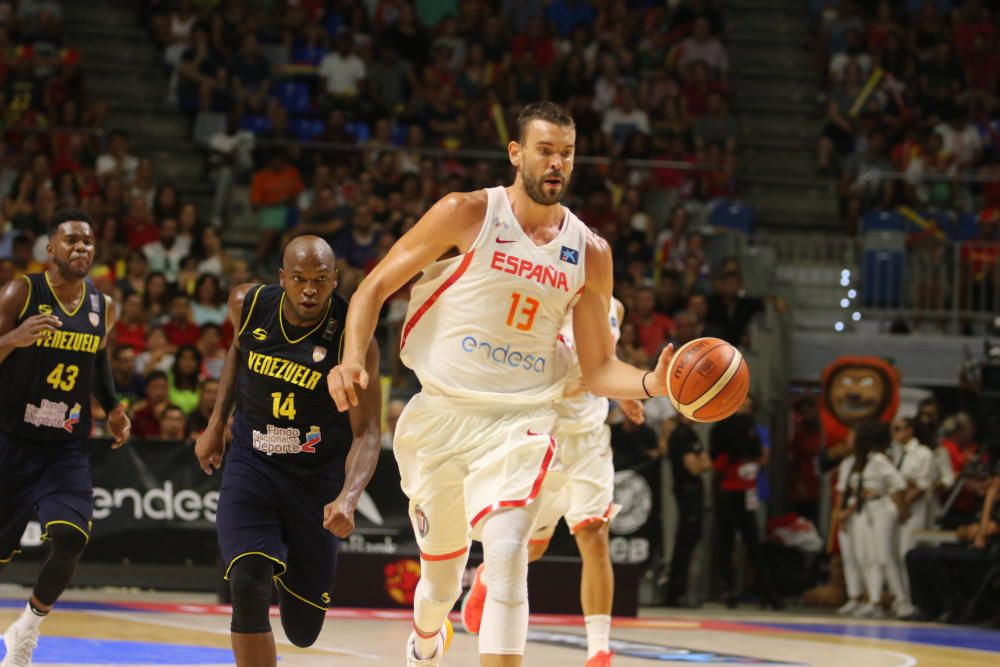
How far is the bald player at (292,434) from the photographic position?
6527mm

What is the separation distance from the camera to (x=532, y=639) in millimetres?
10391

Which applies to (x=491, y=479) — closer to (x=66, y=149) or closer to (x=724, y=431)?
(x=724, y=431)

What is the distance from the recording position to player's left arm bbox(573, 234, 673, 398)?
6.57m

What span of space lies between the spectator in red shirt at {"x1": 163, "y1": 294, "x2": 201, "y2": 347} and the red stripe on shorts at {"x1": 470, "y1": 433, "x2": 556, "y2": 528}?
898cm

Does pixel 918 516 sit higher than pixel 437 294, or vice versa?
pixel 437 294

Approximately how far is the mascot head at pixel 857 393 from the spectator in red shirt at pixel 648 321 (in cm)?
172

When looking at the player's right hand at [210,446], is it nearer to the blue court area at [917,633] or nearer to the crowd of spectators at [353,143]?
the blue court area at [917,633]

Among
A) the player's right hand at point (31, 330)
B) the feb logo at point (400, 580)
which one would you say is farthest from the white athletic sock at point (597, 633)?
the feb logo at point (400, 580)

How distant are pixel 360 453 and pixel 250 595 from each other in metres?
0.74

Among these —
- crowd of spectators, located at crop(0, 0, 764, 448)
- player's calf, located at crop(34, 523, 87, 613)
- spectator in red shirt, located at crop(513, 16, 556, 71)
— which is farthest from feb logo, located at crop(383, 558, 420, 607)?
spectator in red shirt, located at crop(513, 16, 556, 71)

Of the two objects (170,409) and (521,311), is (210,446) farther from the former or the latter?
(170,409)

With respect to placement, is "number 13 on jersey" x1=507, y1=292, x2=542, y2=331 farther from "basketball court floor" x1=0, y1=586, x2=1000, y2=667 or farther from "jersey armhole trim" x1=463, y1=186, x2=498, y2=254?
"basketball court floor" x1=0, y1=586, x2=1000, y2=667

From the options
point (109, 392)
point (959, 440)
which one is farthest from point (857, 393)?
point (109, 392)

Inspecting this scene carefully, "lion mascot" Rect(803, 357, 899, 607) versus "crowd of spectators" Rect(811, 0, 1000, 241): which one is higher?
"crowd of spectators" Rect(811, 0, 1000, 241)
